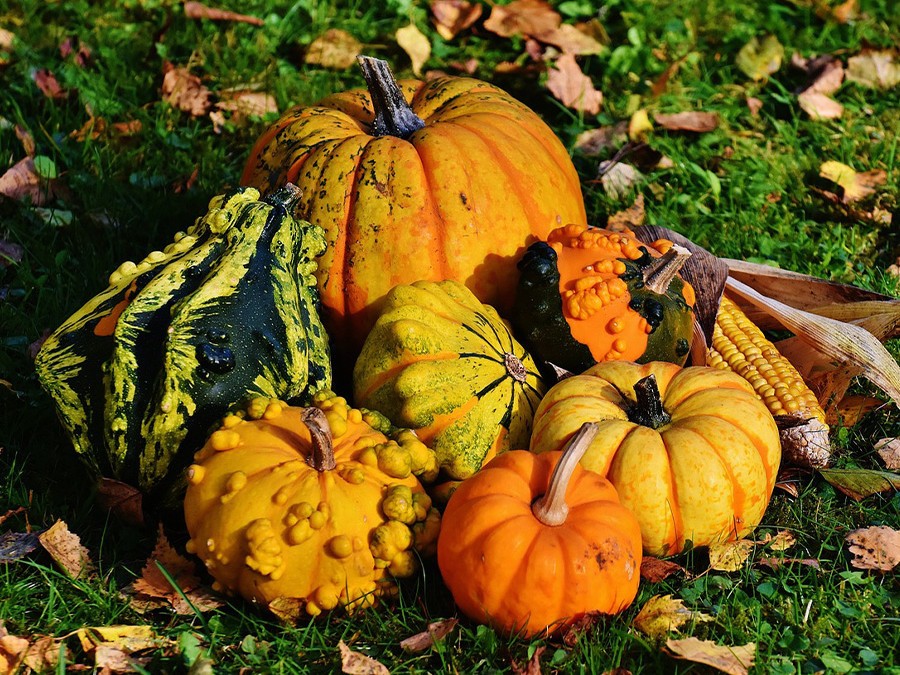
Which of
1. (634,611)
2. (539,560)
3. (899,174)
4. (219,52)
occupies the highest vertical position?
(219,52)

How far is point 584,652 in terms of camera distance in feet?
9.18

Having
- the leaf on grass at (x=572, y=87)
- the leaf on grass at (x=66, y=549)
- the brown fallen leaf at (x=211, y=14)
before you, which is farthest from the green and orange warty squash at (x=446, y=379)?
the brown fallen leaf at (x=211, y=14)

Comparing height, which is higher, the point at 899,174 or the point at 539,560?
the point at 539,560

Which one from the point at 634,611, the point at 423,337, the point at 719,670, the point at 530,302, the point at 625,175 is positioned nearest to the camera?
the point at 719,670

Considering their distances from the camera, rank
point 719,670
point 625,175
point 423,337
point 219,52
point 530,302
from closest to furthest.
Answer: point 719,670 < point 423,337 < point 530,302 < point 625,175 < point 219,52

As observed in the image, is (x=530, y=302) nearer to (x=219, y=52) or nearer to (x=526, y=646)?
(x=526, y=646)

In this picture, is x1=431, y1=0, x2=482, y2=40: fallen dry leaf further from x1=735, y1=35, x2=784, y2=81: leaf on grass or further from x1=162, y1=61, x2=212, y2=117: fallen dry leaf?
x1=735, y1=35, x2=784, y2=81: leaf on grass

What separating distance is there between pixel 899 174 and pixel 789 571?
3.20m

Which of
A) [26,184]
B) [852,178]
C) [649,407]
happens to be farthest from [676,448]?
[26,184]

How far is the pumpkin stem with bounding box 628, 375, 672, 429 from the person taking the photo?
130 inches

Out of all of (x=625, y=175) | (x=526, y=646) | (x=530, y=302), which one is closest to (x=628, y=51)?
(x=625, y=175)

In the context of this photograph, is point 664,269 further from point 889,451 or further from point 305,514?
point 305,514

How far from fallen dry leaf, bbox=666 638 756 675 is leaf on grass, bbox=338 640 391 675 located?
2.61 ft

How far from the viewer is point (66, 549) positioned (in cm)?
314
